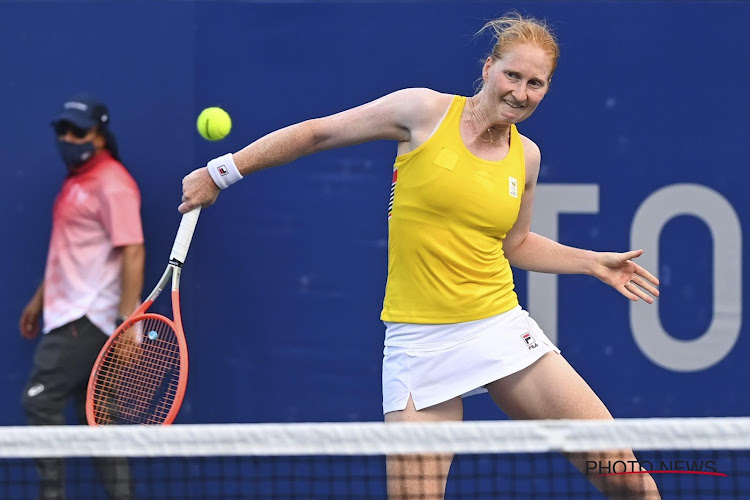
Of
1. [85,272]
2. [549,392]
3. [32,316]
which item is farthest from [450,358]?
[32,316]

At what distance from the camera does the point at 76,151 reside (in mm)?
4336

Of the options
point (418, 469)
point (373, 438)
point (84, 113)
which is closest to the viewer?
point (373, 438)

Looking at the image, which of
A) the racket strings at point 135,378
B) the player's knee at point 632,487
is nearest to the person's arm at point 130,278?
the racket strings at point 135,378

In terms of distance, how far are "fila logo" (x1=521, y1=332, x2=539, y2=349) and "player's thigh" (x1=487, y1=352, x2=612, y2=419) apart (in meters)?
0.04

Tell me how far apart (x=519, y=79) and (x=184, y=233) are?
3.15ft

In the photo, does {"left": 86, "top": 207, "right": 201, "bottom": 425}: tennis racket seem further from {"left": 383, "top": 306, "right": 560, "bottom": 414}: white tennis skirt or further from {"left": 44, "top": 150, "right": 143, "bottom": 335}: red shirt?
{"left": 383, "top": 306, "right": 560, "bottom": 414}: white tennis skirt

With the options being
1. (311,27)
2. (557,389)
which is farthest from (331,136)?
(311,27)

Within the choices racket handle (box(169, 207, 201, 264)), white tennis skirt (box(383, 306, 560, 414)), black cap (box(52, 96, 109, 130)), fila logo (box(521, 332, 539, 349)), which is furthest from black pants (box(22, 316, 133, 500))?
fila logo (box(521, 332, 539, 349))

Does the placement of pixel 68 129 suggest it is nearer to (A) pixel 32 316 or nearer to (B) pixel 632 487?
(A) pixel 32 316

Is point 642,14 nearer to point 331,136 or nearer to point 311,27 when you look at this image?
point 311,27

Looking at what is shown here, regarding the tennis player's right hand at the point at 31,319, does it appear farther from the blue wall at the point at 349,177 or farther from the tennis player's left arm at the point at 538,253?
the tennis player's left arm at the point at 538,253

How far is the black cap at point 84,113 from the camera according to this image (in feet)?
14.0

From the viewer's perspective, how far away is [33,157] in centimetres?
Answer: 452

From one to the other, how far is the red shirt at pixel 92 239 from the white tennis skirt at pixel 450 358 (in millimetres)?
1440
